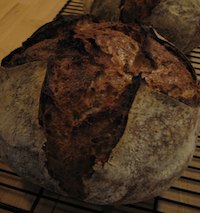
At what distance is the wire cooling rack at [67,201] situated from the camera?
832 mm

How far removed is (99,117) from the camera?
2.20ft

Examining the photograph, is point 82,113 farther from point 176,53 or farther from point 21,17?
point 21,17

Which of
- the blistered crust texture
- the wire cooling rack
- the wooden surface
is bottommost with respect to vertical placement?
the wire cooling rack

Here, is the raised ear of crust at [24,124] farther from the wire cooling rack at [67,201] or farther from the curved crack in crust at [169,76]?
the curved crack in crust at [169,76]

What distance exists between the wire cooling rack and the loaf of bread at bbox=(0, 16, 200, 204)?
4.5 inches

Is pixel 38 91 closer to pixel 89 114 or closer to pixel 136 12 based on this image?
pixel 89 114

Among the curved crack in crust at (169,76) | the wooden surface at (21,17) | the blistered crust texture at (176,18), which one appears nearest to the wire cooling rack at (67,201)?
the curved crack in crust at (169,76)

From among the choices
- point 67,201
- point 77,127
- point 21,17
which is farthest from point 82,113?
point 21,17

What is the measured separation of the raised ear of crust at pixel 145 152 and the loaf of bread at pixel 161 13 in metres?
0.46

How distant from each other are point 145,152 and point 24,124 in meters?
0.26

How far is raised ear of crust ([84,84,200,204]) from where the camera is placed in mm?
666

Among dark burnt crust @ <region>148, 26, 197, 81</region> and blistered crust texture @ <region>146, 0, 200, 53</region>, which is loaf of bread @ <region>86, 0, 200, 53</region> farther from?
dark burnt crust @ <region>148, 26, 197, 81</region>

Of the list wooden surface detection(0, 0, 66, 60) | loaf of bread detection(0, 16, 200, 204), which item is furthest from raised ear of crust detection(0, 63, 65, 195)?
wooden surface detection(0, 0, 66, 60)

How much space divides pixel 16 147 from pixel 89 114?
0.60 ft
